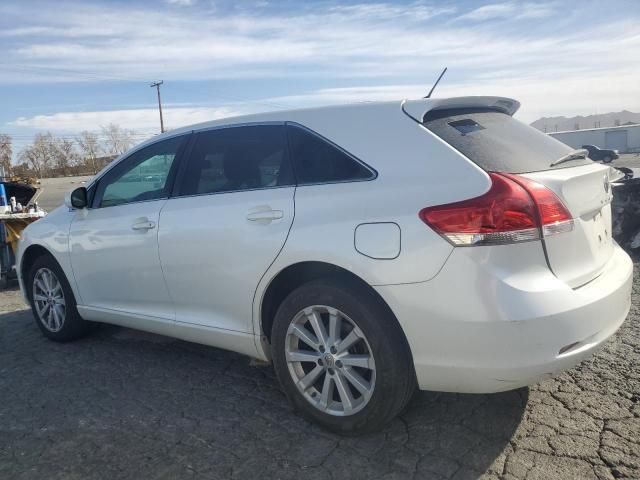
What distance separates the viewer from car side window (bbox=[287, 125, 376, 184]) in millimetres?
2881

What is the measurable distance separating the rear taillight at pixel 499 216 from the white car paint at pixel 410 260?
39mm

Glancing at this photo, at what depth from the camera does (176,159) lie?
3820 millimetres

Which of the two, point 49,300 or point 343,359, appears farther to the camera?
point 49,300

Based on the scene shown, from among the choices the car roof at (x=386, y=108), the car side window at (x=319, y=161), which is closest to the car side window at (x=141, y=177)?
the car roof at (x=386, y=108)

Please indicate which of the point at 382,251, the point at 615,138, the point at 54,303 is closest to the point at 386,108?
the point at 382,251

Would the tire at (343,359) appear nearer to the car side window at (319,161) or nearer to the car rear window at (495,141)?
the car side window at (319,161)

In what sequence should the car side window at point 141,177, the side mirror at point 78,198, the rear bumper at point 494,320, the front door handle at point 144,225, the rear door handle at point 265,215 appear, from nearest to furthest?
1. the rear bumper at point 494,320
2. the rear door handle at point 265,215
3. the front door handle at point 144,225
4. the car side window at point 141,177
5. the side mirror at point 78,198

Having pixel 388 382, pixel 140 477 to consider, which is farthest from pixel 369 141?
pixel 140 477

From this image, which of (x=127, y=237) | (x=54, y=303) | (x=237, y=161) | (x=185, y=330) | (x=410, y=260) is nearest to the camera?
(x=410, y=260)

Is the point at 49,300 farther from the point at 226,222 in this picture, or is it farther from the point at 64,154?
the point at 64,154

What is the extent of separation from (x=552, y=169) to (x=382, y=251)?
0.96 meters

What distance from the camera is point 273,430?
3.06 m

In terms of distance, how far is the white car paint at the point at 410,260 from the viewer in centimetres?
241

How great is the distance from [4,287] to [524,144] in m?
6.94
